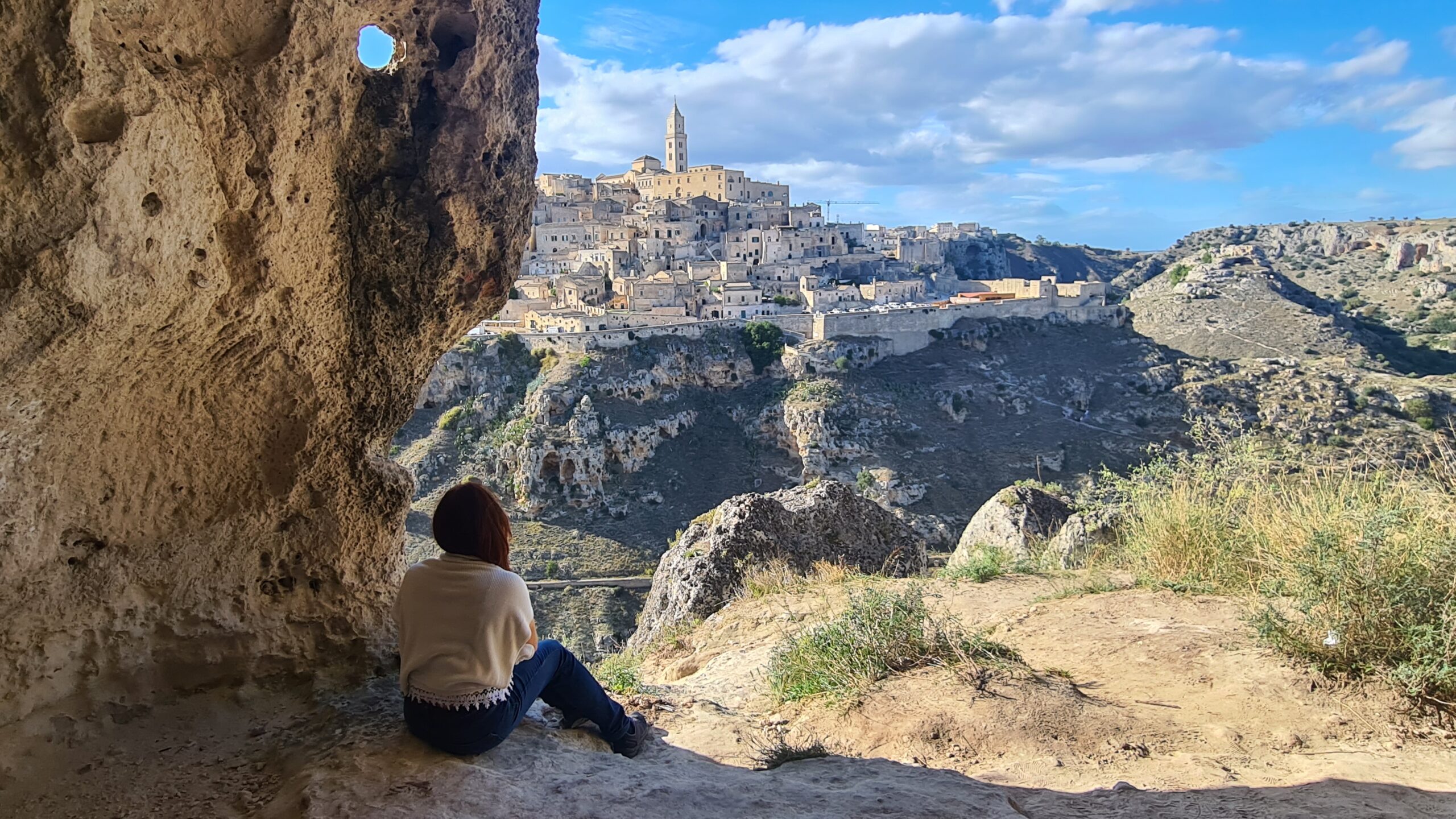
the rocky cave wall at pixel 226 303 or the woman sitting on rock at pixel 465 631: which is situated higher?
the rocky cave wall at pixel 226 303

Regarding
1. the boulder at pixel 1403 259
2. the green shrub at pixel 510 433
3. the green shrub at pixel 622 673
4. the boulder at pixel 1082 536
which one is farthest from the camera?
the boulder at pixel 1403 259

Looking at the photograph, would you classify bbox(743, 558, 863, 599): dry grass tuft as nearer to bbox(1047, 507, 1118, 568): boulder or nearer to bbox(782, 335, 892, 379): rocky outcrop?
bbox(1047, 507, 1118, 568): boulder

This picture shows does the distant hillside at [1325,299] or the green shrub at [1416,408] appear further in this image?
the distant hillside at [1325,299]

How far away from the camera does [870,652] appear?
4.39 metres

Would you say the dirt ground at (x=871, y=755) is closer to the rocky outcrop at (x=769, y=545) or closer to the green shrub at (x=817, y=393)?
the rocky outcrop at (x=769, y=545)

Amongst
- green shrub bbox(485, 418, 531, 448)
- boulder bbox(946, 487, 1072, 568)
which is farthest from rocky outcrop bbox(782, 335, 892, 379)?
boulder bbox(946, 487, 1072, 568)

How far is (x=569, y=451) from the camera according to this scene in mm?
36188

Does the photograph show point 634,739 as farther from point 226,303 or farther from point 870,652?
point 226,303

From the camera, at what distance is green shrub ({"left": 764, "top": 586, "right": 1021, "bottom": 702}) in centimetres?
430

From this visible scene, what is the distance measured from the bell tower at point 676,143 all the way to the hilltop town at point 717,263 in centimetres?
12

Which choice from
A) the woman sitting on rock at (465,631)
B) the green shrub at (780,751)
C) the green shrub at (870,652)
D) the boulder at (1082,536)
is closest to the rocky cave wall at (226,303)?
the woman sitting on rock at (465,631)

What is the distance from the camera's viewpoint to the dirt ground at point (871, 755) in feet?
8.82

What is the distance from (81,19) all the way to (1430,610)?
17.0 feet

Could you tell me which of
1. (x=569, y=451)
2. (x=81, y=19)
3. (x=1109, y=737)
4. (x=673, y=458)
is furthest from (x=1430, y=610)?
(x=673, y=458)
